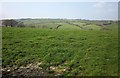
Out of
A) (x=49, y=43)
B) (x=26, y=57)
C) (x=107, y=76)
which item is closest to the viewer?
(x=107, y=76)

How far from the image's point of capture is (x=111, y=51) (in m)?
16.7

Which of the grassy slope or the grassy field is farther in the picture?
the grassy slope

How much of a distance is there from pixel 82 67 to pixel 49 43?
21.9 ft

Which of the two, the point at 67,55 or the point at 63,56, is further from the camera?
the point at 67,55

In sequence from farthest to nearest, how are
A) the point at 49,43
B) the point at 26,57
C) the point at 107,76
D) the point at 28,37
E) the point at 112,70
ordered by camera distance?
the point at 28,37
the point at 49,43
the point at 26,57
the point at 112,70
the point at 107,76

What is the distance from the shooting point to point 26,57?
16016 mm

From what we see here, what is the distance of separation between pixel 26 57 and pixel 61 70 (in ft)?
12.9

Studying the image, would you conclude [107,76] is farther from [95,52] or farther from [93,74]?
[95,52]

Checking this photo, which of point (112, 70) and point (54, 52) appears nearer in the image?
point (112, 70)

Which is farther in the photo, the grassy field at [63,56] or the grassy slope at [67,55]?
the grassy slope at [67,55]

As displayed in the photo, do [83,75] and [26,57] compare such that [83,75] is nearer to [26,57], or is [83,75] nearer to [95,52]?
[95,52]

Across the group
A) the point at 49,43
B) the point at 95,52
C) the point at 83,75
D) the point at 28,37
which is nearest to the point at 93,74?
the point at 83,75

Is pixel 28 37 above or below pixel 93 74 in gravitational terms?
above

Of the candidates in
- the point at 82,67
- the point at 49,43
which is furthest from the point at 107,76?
the point at 49,43
